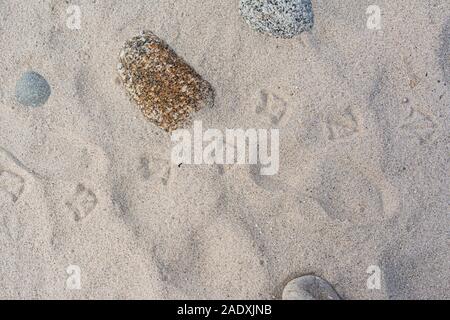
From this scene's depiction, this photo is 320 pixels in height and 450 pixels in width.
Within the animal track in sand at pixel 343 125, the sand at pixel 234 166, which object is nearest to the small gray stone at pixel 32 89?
the sand at pixel 234 166

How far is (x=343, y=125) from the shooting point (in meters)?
3.06

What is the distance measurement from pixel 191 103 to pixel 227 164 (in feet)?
1.38

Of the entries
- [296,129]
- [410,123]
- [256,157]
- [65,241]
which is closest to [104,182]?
[65,241]

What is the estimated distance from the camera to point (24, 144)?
3.12 meters

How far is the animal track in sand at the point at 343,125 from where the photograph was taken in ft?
10.0

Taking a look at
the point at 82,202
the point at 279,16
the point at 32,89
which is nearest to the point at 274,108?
the point at 279,16

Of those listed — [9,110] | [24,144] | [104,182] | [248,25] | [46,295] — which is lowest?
[46,295]

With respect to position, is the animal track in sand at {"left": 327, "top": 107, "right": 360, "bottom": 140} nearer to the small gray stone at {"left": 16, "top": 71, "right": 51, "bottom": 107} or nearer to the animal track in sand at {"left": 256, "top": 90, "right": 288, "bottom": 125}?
the animal track in sand at {"left": 256, "top": 90, "right": 288, "bottom": 125}

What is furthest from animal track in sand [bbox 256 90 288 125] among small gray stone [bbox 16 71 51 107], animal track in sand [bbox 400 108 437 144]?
small gray stone [bbox 16 71 51 107]

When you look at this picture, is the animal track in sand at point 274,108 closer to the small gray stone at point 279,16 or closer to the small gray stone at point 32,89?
the small gray stone at point 279,16

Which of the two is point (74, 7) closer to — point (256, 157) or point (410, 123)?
point (256, 157)

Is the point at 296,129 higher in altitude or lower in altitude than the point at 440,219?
higher

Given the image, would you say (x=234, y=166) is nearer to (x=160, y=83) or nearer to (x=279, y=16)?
(x=160, y=83)

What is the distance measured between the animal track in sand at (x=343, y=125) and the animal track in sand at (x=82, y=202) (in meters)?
1.48
